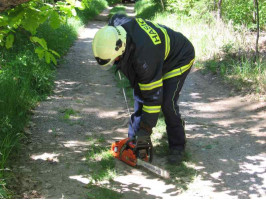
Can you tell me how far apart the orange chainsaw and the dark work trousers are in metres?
0.21

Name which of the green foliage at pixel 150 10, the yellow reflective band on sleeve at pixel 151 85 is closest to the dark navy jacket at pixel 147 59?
the yellow reflective band on sleeve at pixel 151 85

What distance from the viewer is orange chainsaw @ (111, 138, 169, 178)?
151 inches

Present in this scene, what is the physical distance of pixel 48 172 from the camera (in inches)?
152

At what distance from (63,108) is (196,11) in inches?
307

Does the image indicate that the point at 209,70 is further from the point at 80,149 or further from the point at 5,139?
the point at 5,139

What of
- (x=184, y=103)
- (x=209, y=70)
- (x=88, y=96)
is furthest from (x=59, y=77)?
(x=209, y=70)

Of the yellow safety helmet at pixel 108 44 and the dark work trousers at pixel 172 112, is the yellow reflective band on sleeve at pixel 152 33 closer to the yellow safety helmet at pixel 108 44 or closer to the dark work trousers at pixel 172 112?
the yellow safety helmet at pixel 108 44

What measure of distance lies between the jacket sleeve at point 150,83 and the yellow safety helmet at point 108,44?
10.4 inches

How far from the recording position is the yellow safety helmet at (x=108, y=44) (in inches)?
122

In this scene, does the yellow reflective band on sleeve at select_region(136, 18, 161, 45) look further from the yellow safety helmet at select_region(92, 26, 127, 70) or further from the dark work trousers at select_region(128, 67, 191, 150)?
the dark work trousers at select_region(128, 67, 191, 150)

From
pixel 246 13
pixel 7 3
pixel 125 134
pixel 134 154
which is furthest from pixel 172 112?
pixel 246 13

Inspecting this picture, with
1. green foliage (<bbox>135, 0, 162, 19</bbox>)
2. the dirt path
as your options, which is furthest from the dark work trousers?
green foliage (<bbox>135, 0, 162, 19</bbox>)

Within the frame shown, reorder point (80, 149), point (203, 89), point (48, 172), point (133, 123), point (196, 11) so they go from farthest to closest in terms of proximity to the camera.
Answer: point (196, 11)
point (203, 89)
point (80, 149)
point (133, 123)
point (48, 172)

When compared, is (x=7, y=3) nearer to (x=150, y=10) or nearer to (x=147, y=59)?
(x=147, y=59)
